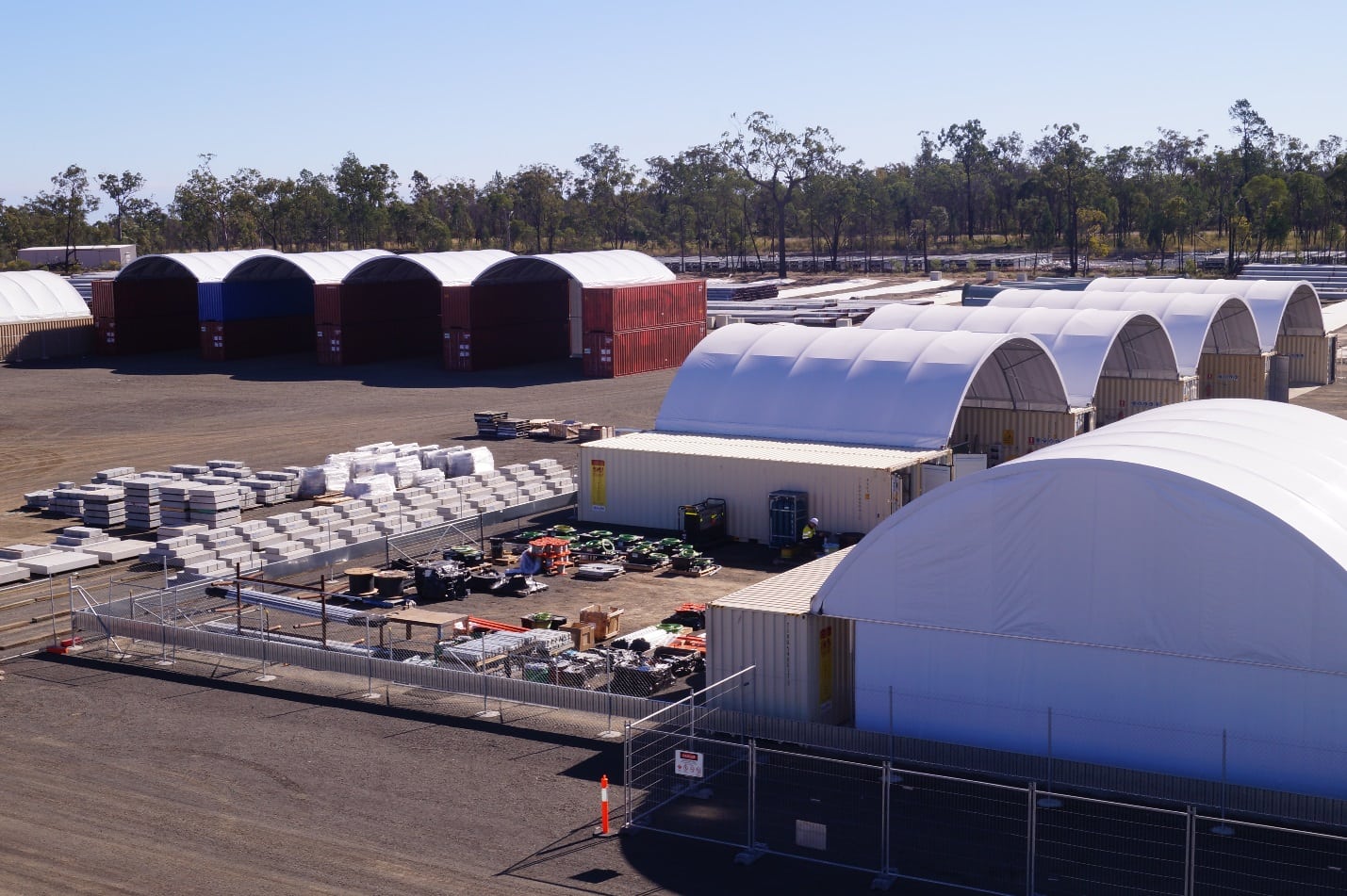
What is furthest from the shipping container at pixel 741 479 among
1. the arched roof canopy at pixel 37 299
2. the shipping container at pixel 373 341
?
the arched roof canopy at pixel 37 299

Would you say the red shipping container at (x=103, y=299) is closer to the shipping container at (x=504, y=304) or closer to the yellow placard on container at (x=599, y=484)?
the shipping container at (x=504, y=304)

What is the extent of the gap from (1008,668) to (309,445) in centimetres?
3218

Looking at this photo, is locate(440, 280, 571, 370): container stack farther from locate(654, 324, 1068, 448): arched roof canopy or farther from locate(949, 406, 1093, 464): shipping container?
locate(949, 406, 1093, 464): shipping container

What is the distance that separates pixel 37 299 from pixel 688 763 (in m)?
66.7

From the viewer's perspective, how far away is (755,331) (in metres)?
39.3

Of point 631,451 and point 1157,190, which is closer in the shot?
point 631,451

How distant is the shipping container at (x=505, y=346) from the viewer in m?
65.1

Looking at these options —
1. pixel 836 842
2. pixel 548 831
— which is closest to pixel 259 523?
pixel 548 831

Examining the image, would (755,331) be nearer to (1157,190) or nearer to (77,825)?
(77,825)

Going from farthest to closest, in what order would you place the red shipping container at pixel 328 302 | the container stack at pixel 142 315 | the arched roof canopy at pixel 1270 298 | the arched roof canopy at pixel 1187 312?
1. the container stack at pixel 142 315
2. the red shipping container at pixel 328 302
3. the arched roof canopy at pixel 1270 298
4. the arched roof canopy at pixel 1187 312

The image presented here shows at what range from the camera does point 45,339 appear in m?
72.3

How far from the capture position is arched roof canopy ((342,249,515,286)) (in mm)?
67750

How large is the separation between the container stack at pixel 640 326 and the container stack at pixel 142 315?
2463cm

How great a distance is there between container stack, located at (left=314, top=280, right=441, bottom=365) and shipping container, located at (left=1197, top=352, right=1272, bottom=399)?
124ft
